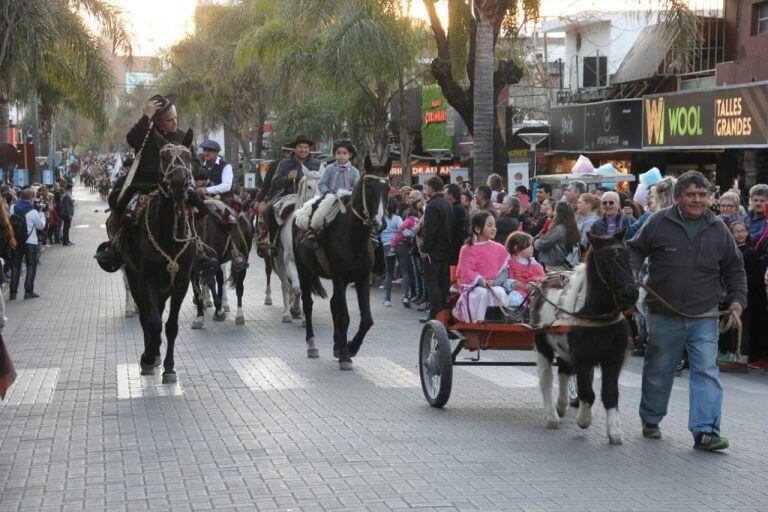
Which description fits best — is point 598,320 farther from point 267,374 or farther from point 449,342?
point 267,374

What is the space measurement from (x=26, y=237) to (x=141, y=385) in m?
11.5

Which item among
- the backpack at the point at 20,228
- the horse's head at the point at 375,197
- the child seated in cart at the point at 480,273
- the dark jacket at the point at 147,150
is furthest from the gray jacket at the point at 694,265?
the backpack at the point at 20,228

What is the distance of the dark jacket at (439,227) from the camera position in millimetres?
16891

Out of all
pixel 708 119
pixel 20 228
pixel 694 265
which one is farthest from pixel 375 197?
pixel 708 119

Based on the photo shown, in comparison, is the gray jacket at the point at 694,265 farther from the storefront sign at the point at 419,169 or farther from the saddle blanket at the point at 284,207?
the storefront sign at the point at 419,169

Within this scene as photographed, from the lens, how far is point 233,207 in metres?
17.3

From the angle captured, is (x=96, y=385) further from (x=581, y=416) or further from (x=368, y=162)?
(x=581, y=416)

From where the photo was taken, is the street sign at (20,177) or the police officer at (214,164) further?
the street sign at (20,177)

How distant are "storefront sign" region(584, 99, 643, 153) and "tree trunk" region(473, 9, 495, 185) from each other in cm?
685

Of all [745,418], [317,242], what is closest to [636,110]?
[317,242]

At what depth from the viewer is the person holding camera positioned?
22031mm

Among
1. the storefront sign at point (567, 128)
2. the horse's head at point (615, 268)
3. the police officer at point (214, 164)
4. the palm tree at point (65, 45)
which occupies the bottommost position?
the horse's head at point (615, 268)

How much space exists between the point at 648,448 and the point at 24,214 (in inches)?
653

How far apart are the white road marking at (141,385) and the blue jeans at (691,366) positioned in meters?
4.42
